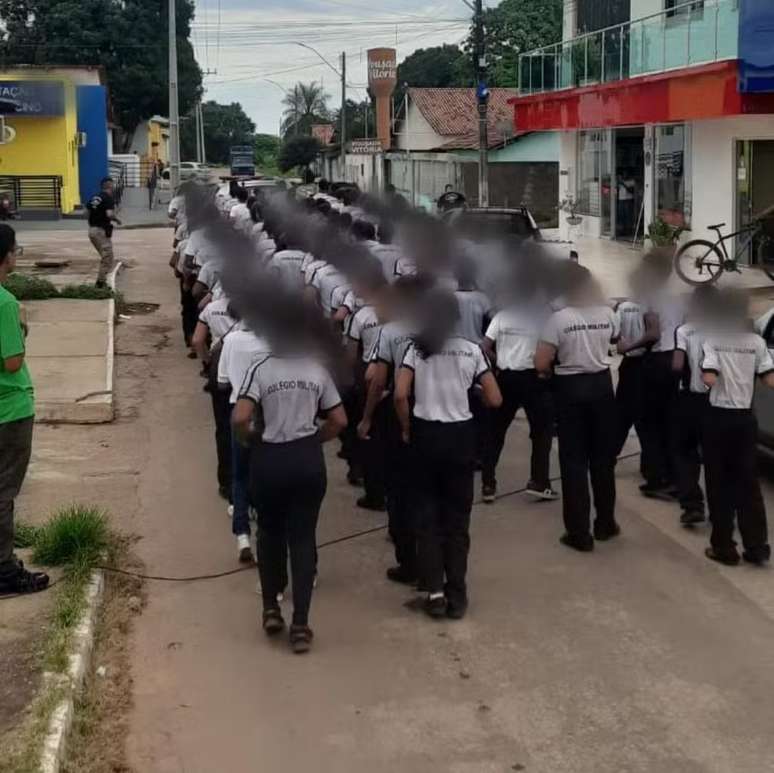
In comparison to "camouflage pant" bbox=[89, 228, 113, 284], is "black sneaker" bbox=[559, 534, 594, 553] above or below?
below

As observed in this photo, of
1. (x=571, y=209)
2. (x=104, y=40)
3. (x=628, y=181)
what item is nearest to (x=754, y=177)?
(x=628, y=181)

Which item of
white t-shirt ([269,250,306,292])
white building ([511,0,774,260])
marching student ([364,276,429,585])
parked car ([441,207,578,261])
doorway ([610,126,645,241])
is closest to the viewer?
marching student ([364,276,429,585])

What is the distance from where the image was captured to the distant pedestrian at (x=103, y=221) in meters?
19.7

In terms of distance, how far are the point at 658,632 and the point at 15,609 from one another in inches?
131

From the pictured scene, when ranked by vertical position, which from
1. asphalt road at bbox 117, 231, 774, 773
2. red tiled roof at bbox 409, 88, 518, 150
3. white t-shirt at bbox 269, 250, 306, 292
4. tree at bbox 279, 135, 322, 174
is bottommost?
asphalt road at bbox 117, 231, 774, 773

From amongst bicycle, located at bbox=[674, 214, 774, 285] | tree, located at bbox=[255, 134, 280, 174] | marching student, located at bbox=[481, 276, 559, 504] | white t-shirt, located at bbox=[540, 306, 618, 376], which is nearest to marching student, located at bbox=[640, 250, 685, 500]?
marching student, located at bbox=[481, 276, 559, 504]

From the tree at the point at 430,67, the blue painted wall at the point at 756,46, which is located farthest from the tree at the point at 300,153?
the blue painted wall at the point at 756,46

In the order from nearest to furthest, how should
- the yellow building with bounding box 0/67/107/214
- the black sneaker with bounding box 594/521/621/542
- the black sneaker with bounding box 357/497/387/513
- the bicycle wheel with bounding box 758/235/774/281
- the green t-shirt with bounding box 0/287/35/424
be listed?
the green t-shirt with bounding box 0/287/35/424, the black sneaker with bounding box 594/521/621/542, the black sneaker with bounding box 357/497/387/513, the bicycle wheel with bounding box 758/235/774/281, the yellow building with bounding box 0/67/107/214

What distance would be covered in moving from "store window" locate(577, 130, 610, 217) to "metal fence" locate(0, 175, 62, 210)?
17.5 metres

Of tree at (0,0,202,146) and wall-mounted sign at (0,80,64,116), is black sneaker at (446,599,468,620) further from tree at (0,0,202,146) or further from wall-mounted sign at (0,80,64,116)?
tree at (0,0,202,146)

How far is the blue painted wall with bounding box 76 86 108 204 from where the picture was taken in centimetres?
4509

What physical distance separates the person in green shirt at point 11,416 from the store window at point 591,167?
25.8 m

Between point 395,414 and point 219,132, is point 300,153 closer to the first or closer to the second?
point 219,132

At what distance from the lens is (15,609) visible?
622 centimetres
